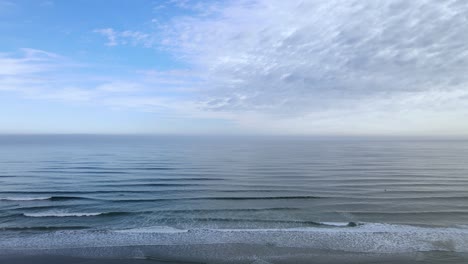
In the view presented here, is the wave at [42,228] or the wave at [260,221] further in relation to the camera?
the wave at [260,221]

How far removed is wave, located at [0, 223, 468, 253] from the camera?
1372cm

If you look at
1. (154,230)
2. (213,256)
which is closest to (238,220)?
(154,230)

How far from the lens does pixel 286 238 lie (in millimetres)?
14625

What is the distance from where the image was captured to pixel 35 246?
13742mm

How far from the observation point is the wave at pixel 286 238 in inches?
540

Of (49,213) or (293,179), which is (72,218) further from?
(293,179)

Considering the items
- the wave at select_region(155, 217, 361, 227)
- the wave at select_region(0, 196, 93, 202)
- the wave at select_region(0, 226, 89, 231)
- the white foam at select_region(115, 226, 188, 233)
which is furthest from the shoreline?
the wave at select_region(0, 196, 93, 202)

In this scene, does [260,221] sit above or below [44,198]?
above

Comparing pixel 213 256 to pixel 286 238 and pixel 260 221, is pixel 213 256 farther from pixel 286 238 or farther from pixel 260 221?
pixel 260 221

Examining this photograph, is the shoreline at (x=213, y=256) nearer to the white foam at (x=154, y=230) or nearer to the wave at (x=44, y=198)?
the white foam at (x=154, y=230)

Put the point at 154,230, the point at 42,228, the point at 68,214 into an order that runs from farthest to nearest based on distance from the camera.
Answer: the point at 68,214 < the point at 42,228 < the point at 154,230

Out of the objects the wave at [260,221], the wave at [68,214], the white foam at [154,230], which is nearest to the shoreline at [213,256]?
the white foam at [154,230]

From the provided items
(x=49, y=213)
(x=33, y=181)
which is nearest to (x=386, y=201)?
(x=49, y=213)

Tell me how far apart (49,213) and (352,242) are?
705 inches
